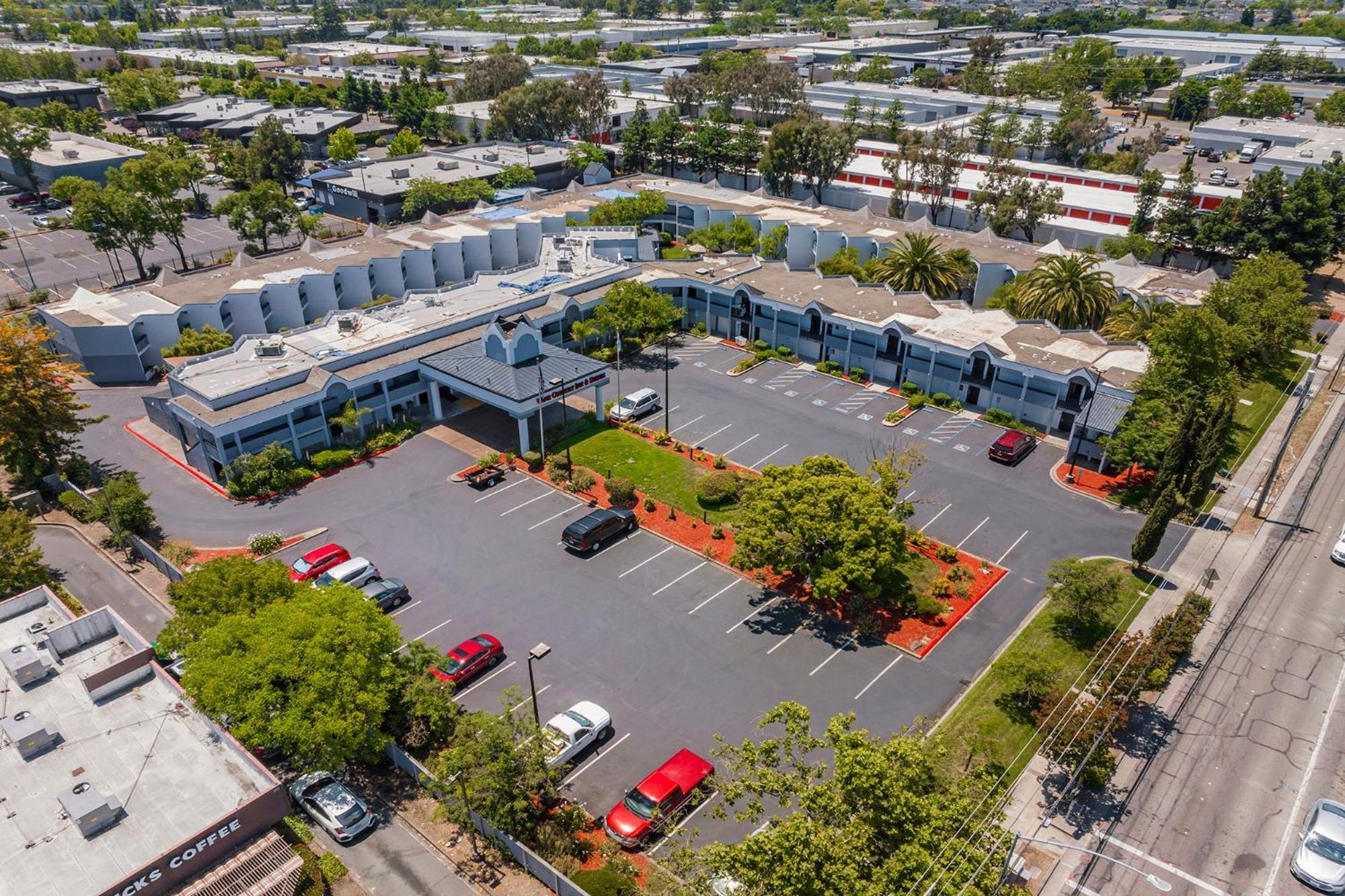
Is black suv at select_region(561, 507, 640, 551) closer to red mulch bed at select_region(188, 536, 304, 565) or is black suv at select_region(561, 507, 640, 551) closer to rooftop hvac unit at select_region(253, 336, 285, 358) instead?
red mulch bed at select_region(188, 536, 304, 565)

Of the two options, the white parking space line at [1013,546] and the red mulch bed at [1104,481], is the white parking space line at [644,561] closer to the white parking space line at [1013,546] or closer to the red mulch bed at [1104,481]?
the white parking space line at [1013,546]

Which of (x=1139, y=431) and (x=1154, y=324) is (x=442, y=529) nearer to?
(x=1139, y=431)

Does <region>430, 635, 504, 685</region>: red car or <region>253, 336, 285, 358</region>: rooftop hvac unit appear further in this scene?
<region>253, 336, 285, 358</region>: rooftop hvac unit

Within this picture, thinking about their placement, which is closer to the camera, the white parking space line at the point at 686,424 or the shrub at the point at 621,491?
the shrub at the point at 621,491

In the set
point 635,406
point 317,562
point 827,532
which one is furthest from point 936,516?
point 317,562

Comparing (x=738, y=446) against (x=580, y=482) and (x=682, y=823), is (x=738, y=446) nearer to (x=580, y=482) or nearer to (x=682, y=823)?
(x=580, y=482)

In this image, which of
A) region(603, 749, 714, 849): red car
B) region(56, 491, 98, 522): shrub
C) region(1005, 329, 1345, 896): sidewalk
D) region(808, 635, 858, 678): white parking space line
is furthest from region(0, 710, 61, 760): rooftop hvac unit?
region(1005, 329, 1345, 896): sidewalk

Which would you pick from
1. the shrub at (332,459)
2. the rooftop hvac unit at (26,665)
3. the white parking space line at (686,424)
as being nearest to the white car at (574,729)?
the rooftop hvac unit at (26,665)
